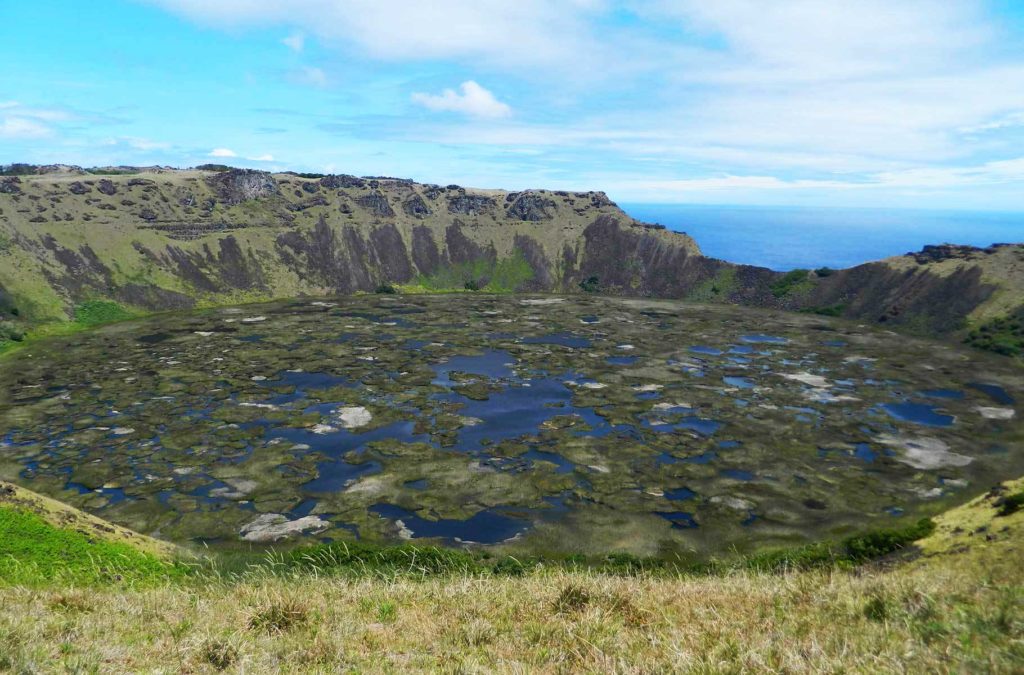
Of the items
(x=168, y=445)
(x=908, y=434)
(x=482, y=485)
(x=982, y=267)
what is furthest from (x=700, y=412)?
(x=982, y=267)

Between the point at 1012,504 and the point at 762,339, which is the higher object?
the point at 1012,504

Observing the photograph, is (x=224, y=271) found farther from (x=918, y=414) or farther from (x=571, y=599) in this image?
(x=571, y=599)

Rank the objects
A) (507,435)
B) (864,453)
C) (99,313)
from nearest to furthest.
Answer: (864,453), (507,435), (99,313)

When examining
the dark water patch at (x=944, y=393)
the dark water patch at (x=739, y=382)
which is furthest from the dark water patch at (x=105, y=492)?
the dark water patch at (x=944, y=393)

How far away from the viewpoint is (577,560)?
4356cm

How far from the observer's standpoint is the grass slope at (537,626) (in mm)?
12055

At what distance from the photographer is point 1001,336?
386 ft

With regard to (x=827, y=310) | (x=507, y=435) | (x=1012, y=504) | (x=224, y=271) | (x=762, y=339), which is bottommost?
(x=507, y=435)

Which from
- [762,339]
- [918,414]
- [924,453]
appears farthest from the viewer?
[762,339]

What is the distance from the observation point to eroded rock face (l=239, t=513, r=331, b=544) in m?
47.4

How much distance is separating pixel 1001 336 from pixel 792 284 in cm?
6063

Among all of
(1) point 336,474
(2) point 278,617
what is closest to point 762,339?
(1) point 336,474

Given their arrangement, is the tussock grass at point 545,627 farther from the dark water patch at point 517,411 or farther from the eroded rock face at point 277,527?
the dark water patch at point 517,411

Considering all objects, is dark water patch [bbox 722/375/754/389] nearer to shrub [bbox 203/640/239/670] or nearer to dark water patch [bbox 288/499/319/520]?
dark water patch [bbox 288/499/319/520]
